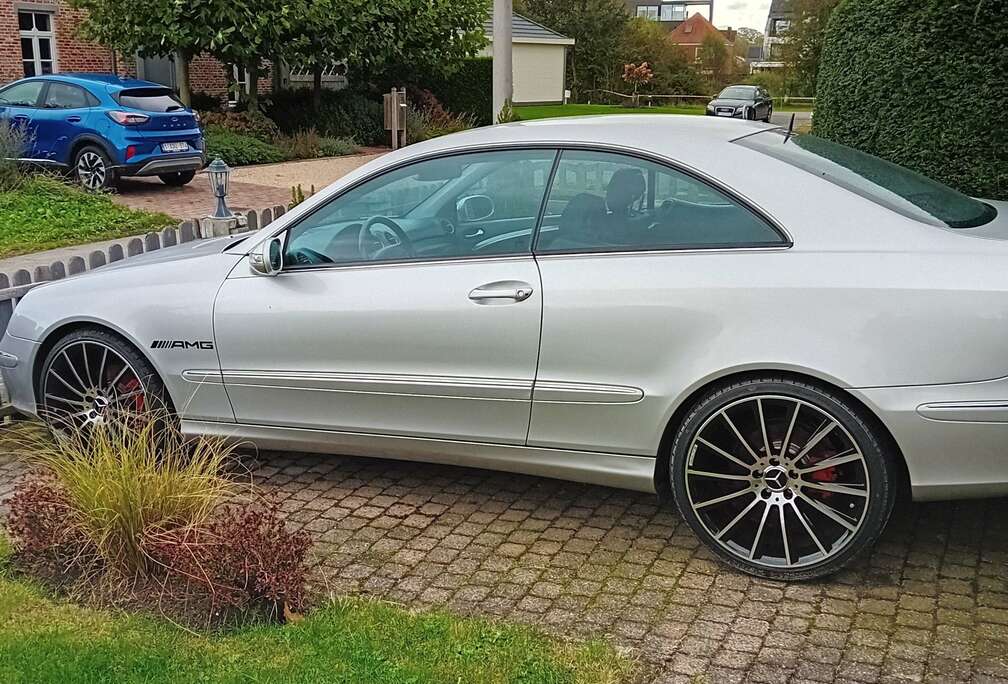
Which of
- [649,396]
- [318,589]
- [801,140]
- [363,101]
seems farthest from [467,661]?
[363,101]

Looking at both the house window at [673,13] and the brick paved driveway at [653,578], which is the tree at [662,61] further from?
the brick paved driveway at [653,578]

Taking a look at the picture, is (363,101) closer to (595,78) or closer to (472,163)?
(472,163)

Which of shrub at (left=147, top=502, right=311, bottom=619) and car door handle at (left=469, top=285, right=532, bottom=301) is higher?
car door handle at (left=469, top=285, right=532, bottom=301)

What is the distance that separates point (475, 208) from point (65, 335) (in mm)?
2088

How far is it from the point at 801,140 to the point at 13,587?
3650mm

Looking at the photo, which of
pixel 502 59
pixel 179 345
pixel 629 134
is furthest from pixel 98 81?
pixel 629 134

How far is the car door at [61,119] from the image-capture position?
47.8 ft

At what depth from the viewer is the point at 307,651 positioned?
3324 millimetres

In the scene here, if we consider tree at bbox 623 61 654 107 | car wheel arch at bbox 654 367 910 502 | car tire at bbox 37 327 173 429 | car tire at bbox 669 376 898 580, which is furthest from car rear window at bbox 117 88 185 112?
tree at bbox 623 61 654 107

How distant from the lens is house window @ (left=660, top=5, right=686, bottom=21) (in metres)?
102

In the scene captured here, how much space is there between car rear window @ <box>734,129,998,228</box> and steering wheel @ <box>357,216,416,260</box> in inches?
57.0

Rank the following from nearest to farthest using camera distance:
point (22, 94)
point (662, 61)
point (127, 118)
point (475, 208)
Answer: point (475, 208) → point (127, 118) → point (22, 94) → point (662, 61)

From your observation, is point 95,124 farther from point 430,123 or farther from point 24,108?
point 430,123

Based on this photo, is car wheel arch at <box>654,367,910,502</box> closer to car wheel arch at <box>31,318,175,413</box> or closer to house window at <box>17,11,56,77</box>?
car wheel arch at <box>31,318,175,413</box>
